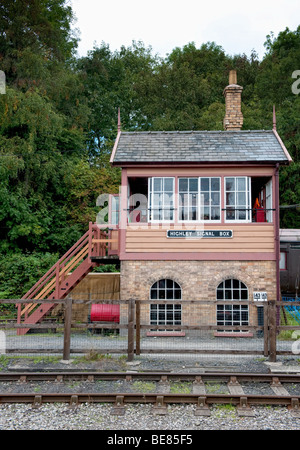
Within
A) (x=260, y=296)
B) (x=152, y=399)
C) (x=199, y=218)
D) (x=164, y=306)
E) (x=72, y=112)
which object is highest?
(x=72, y=112)

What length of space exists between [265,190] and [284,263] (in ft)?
20.4

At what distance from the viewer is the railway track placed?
7.50m

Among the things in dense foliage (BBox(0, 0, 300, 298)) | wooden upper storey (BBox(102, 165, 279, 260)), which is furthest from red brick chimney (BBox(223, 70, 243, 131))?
dense foliage (BBox(0, 0, 300, 298))

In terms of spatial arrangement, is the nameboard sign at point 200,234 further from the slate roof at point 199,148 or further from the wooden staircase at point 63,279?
the slate roof at point 199,148

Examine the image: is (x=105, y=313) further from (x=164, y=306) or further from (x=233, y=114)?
(x=233, y=114)

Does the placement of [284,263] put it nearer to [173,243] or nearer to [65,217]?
[173,243]

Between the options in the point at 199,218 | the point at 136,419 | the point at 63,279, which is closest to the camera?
the point at 136,419

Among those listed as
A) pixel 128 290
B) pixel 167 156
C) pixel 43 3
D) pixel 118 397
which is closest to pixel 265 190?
pixel 167 156

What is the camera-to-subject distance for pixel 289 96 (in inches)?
1282

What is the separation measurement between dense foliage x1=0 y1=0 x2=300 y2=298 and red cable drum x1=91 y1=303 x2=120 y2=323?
5947 mm

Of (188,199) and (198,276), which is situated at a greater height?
(188,199)

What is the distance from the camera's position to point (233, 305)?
1409 cm

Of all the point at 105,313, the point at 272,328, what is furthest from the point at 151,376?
the point at 105,313

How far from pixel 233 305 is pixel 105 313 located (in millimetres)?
3991
